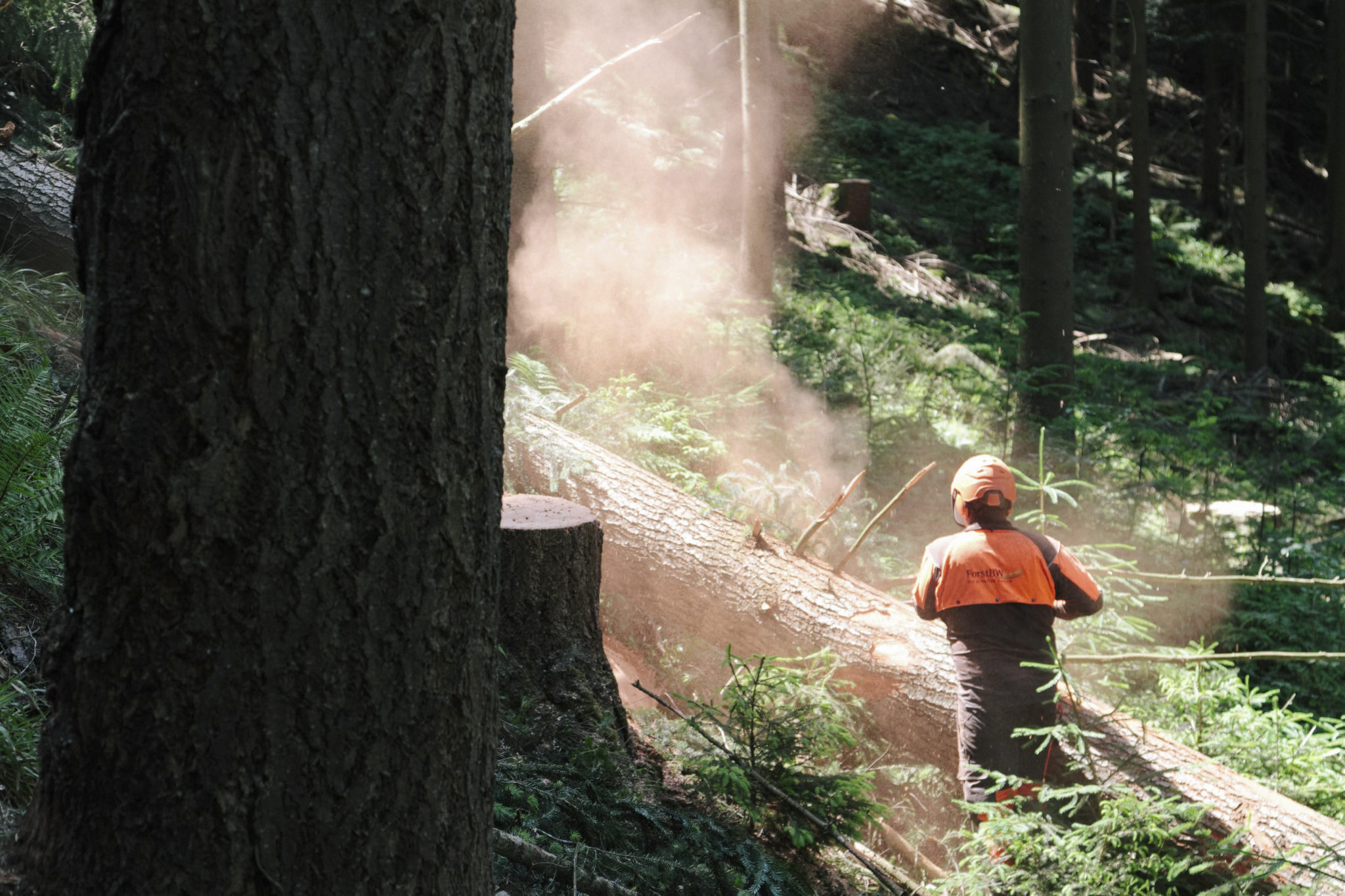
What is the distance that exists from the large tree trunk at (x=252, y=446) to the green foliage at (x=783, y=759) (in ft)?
7.68

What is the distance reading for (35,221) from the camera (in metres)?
6.15

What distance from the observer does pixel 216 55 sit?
136cm

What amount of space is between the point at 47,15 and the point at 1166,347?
15.3 meters

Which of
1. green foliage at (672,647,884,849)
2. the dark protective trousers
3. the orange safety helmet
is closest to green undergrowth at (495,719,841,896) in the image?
green foliage at (672,647,884,849)

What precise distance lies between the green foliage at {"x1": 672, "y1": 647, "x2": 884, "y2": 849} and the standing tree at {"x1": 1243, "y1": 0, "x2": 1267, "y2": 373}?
44.9ft

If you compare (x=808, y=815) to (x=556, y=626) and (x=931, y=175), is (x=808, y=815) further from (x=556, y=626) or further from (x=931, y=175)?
(x=931, y=175)

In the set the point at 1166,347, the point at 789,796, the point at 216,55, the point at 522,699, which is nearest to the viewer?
the point at 216,55

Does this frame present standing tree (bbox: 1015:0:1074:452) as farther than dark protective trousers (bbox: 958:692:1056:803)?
Yes

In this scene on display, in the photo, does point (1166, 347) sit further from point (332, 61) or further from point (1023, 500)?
point (332, 61)

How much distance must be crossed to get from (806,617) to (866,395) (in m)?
4.42

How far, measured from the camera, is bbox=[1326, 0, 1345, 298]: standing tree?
17281 millimetres

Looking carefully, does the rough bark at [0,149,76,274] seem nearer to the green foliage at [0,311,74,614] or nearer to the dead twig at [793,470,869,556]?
the green foliage at [0,311,74,614]

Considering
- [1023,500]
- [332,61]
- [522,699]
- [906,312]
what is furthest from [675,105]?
[332,61]

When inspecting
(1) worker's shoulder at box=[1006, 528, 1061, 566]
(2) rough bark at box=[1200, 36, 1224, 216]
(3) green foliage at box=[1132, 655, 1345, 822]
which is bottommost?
(3) green foliage at box=[1132, 655, 1345, 822]
